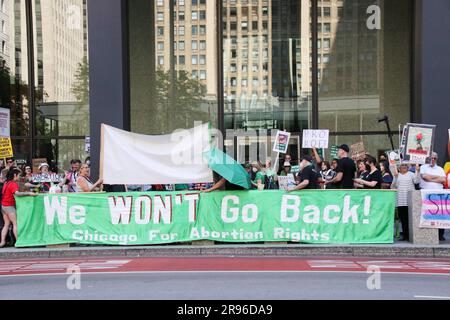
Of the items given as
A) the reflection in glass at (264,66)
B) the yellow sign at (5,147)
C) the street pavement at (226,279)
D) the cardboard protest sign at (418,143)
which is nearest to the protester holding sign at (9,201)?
the street pavement at (226,279)

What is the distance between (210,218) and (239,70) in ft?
39.3

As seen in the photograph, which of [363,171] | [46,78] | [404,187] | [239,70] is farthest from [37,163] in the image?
[404,187]

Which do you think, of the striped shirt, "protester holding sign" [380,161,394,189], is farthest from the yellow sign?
the striped shirt

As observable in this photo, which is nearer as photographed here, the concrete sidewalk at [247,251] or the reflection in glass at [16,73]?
the concrete sidewalk at [247,251]

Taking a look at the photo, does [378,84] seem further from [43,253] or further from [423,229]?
[43,253]

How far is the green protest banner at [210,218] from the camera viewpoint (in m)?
12.1

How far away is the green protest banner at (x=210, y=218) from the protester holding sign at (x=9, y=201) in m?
0.22

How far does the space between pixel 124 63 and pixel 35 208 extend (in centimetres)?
590

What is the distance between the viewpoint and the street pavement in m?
7.61

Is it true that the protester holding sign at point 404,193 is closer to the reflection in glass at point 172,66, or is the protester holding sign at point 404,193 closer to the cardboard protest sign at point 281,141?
the cardboard protest sign at point 281,141

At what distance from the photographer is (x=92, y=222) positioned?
40.9 ft

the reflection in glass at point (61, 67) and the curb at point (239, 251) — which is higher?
the reflection in glass at point (61, 67)

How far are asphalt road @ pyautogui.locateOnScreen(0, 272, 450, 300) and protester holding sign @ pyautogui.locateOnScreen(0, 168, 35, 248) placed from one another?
3575mm

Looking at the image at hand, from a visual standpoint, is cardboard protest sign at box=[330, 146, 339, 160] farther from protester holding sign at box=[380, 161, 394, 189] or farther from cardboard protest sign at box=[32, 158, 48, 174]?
cardboard protest sign at box=[32, 158, 48, 174]
